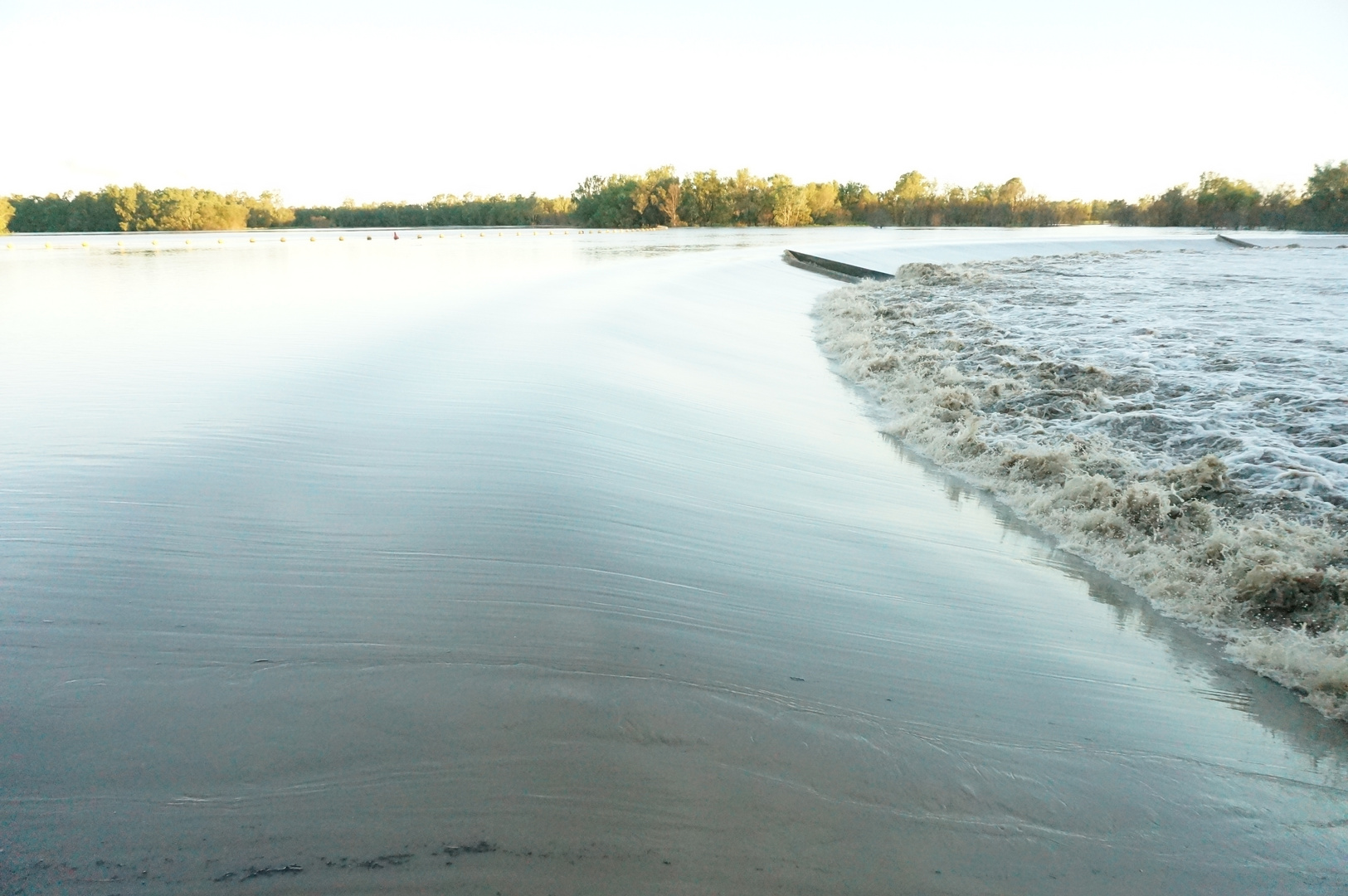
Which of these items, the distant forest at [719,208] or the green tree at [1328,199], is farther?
the distant forest at [719,208]

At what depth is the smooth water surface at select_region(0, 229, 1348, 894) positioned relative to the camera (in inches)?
90.3

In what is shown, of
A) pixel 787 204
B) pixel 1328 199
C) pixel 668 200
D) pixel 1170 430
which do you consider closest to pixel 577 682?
pixel 1170 430

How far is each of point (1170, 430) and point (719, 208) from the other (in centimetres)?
10091

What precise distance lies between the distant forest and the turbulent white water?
200ft

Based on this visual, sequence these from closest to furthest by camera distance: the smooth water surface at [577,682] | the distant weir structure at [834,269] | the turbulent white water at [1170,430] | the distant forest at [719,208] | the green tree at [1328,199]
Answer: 1. the smooth water surface at [577,682]
2. the turbulent white water at [1170,430]
3. the distant weir structure at [834,269]
4. the green tree at [1328,199]
5. the distant forest at [719,208]

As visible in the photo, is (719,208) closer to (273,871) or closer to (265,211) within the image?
(265,211)

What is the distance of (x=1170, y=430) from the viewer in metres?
7.60

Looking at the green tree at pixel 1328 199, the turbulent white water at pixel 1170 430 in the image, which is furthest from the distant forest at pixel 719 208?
the turbulent white water at pixel 1170 430

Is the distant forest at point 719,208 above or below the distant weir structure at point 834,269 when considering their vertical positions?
above

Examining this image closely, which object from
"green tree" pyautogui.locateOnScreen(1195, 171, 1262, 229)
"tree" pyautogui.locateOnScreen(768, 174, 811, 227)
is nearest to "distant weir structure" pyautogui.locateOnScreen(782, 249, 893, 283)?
"green tree" pyautogui.locateOnScreen(1195, 171, 1262, 229)

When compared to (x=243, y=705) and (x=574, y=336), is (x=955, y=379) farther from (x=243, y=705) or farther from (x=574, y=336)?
(x=243, y=705)

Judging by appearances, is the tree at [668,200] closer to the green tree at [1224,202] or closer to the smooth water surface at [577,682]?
the green tree at [1224,202]

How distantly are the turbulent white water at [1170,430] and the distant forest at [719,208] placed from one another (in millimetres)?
61005

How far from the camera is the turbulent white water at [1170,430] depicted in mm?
4430
